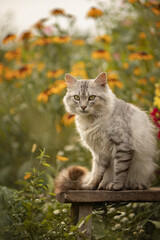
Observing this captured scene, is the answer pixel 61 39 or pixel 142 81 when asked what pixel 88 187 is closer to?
pixel 142 81

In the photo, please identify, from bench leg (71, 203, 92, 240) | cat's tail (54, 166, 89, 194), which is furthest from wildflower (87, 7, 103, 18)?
bench leg (71, 203, 92, 240)

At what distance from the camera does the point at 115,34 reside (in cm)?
548

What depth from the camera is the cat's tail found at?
2756mm

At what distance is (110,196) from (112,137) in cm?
49

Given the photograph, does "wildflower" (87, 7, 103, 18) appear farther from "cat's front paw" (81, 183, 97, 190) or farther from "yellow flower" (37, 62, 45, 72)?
"cat's front paw" (81, 183, 97, 190)

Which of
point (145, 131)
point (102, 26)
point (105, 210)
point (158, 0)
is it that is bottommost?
point (105, 210)

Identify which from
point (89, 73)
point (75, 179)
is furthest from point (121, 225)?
point (89, 73)

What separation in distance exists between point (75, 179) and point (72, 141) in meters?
1.85

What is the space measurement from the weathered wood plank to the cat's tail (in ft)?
0.42

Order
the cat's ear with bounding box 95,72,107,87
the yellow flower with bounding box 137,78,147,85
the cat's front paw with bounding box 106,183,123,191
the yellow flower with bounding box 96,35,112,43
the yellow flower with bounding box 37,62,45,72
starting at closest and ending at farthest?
the cat's front paw with bounding box 106,183,123,191, the cat's ear with bounding box 95,72,107,87, the yellow flower with bounding box 137,78,147,85, the yellow flower with bounding box 96,35,112,43, the yellow flower with bounding box 37,62,45,72

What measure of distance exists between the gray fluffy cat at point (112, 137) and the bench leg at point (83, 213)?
198 mm

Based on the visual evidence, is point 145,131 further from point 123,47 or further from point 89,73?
point 123,47

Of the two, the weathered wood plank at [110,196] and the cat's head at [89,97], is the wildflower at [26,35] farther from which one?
the weathered wood plank at [110,196]

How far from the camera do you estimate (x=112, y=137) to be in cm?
277
